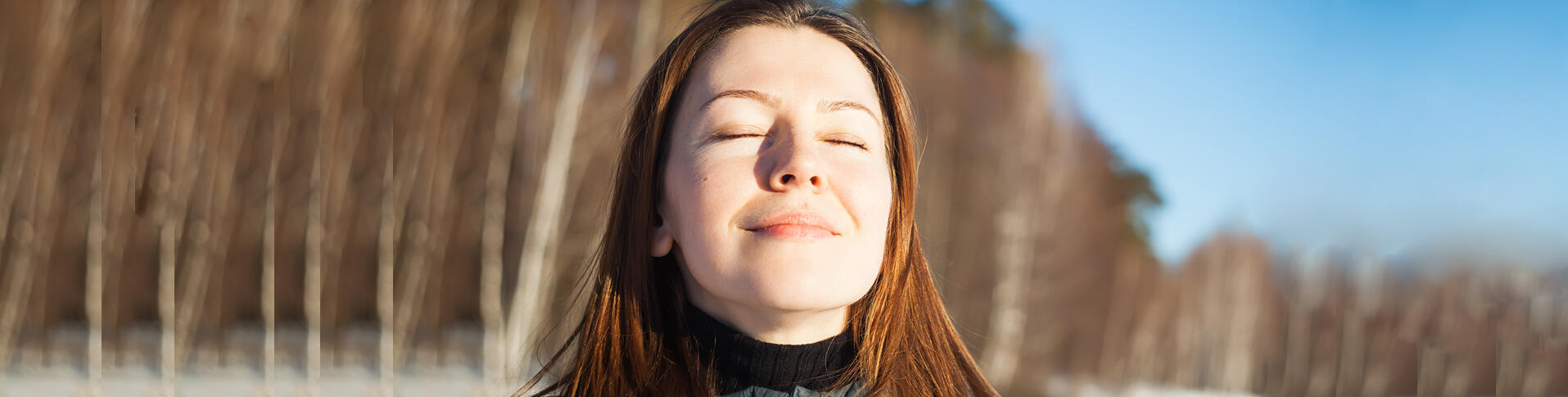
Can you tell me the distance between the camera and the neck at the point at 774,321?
55.3 inches

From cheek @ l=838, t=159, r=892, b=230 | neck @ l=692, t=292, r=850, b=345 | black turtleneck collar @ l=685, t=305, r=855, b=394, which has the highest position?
cheek @ l=838, t=159, r=892, b=230

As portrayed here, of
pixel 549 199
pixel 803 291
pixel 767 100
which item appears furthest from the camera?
pixel 549 199

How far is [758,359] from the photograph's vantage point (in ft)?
4.71

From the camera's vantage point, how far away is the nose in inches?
53.1

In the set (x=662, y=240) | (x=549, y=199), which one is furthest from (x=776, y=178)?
(x=549, y=199)

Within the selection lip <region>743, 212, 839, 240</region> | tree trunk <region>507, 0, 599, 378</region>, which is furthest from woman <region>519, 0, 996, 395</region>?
tree trunk <region>507, 0, 599, 378</region>

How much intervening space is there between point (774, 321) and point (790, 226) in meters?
0.16

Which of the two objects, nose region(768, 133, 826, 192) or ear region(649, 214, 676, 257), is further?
ear region(649, 214, 676, 257)

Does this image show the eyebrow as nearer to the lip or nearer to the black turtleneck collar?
the lip

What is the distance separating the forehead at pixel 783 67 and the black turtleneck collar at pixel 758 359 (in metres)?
0.34

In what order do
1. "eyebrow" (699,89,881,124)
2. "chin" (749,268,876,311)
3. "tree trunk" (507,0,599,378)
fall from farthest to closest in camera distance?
"tree trunk" (507,0,599,378), "eyebrow" (699,89,881,124), "chin" (749,268,876,311)

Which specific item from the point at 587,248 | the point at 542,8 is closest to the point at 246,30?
the point at 542,8

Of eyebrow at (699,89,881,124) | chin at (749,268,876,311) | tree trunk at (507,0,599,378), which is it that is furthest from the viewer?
tree trunk at (507,0,599,378)

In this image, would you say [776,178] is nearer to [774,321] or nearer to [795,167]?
[795,167]
